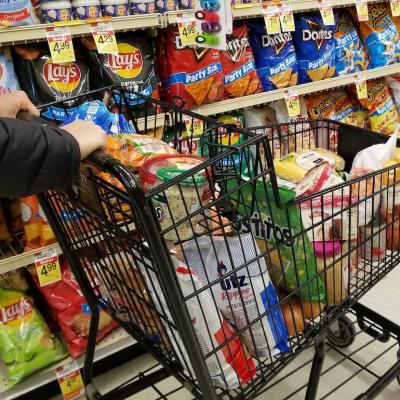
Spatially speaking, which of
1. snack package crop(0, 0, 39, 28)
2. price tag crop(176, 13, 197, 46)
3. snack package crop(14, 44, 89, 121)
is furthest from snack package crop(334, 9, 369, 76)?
snack package crop(0, 0, 39, 28)

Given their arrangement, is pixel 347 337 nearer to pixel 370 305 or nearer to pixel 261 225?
pixel 370 305

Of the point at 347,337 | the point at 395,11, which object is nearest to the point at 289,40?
the point at 395,11

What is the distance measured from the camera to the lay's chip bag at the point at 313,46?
214cm

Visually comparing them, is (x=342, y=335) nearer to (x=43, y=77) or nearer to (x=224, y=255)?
(x=224, y=255)

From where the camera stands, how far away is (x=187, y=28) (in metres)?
1.68

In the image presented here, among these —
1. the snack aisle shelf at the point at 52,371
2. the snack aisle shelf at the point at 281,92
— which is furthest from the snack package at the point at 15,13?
the snack aisle shelf at the point at 52,371

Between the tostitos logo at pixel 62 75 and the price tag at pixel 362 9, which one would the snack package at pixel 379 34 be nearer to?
the price tag at pixel 362 9

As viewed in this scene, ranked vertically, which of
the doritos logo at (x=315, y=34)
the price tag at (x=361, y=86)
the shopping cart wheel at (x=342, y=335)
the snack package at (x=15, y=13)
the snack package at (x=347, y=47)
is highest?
the snack package at (x=15, y=13)

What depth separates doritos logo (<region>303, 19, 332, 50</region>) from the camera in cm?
214

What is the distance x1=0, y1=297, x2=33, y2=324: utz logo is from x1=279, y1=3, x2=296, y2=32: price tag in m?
1.46

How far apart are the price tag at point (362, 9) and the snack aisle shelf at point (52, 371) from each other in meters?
1.77

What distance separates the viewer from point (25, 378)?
162 cm

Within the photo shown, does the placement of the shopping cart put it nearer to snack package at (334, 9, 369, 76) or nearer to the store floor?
the store floor

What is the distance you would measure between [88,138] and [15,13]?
85 cm
